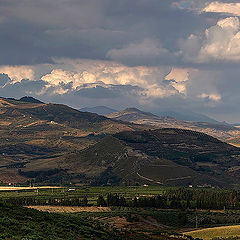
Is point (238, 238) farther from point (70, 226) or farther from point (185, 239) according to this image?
point (70, 226)

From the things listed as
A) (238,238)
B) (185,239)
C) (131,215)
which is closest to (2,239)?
(185,239)

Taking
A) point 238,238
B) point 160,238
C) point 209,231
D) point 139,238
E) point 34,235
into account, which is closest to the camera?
point 34,235

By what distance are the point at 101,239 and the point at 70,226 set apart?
7380 mm

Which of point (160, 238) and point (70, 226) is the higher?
point (70, 226)

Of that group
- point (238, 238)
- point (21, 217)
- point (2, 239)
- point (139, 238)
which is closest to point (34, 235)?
point (2, 239)

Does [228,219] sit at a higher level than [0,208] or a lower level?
lower

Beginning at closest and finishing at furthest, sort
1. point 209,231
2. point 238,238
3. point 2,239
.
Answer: point 2,239 < point 238,238 < point 209,231

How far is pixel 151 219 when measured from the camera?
→ 199m

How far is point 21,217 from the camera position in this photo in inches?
3302

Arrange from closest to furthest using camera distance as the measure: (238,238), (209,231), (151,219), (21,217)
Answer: (21,217), (238,238), (209,231), (151,219)

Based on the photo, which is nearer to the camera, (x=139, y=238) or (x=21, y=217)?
(x=21, y=217)

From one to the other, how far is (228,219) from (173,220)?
927 inches

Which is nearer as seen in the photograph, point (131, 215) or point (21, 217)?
point (21, 217)

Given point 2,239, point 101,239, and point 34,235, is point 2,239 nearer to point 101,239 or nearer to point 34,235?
point 34,235
